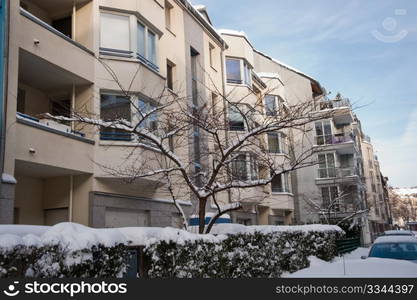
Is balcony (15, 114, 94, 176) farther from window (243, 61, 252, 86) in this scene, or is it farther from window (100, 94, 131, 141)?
window (243, 61, 252, 86)

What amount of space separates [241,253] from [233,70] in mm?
18342

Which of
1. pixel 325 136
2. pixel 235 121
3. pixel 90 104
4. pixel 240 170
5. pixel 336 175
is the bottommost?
pixel 240 170

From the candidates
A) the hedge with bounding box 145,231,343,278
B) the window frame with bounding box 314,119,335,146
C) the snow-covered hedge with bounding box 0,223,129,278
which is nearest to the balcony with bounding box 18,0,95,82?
the hedge with bounding box 145,231,343,278

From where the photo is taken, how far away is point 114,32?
15672 millimetres

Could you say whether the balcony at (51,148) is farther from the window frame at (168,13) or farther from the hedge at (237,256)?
the window frame at (168,13)

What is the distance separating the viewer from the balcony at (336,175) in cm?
3984

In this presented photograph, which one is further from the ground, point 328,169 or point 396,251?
point 328,169

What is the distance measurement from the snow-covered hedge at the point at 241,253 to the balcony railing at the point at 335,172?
2495 cm

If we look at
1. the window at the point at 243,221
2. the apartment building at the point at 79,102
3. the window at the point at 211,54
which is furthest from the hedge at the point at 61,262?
the window at the point at 211,54

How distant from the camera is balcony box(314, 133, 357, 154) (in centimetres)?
4078

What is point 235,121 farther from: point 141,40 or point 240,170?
point 141,40

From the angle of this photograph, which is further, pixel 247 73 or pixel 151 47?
pixel 247 73

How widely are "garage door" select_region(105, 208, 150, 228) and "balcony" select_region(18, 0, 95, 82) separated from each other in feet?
14.7

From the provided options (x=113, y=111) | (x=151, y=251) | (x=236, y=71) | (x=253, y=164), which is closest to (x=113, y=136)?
(x=113, y=111)
